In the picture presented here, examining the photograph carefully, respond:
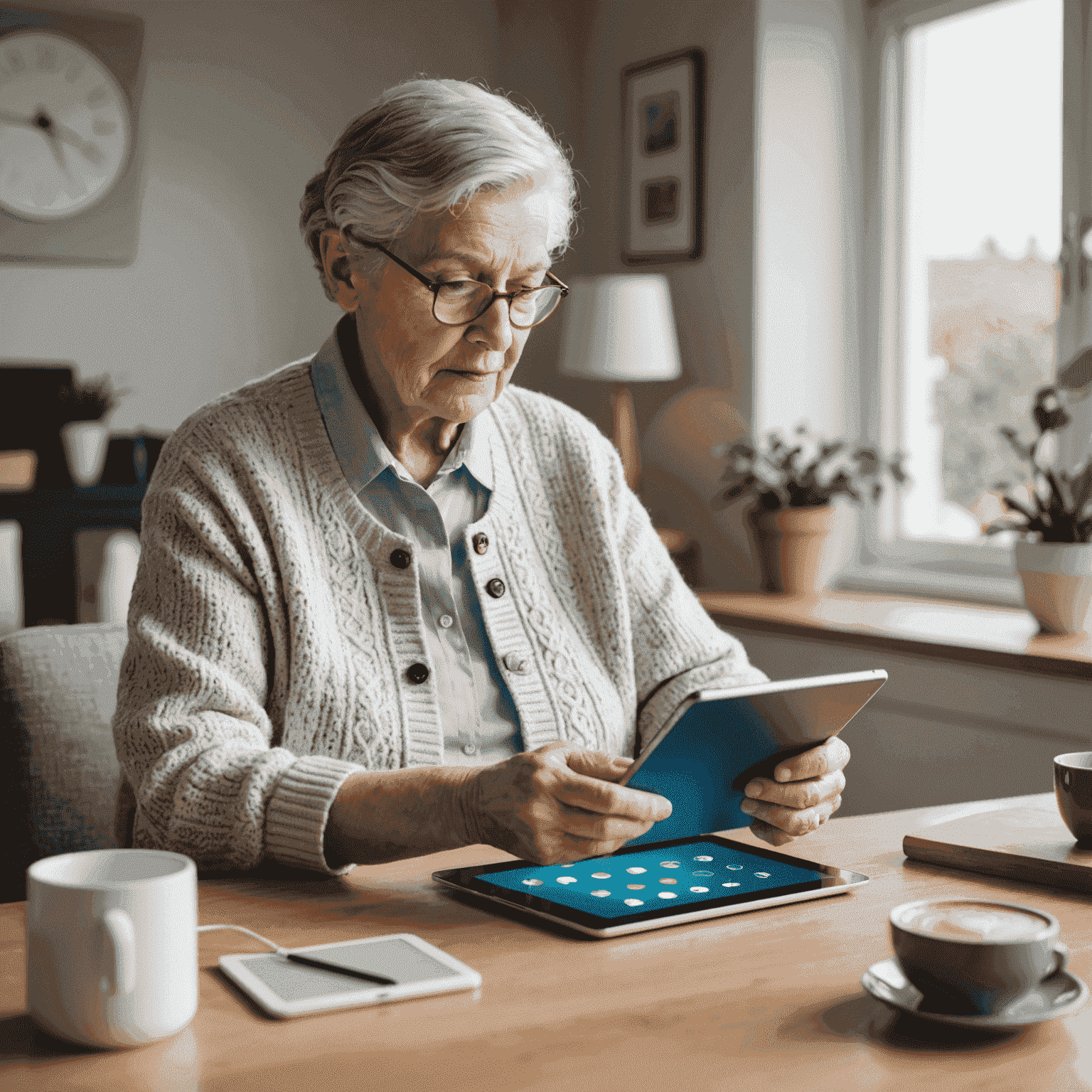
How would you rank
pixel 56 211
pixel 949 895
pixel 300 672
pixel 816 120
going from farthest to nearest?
pixel 56 211 < pixel 816 120 < pixel 300 672 < pixel 949 895

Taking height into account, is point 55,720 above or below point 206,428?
below

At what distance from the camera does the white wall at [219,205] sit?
12.2ft

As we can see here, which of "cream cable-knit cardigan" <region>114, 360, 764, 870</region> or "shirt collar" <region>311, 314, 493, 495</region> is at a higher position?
"shirt collar" <region>311, 314, 493, 495</region>

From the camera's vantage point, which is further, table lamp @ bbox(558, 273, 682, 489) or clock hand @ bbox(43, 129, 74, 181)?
clock hand @ bbox(43, 129, 74, 181)

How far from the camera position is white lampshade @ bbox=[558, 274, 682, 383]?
3332 millimetres

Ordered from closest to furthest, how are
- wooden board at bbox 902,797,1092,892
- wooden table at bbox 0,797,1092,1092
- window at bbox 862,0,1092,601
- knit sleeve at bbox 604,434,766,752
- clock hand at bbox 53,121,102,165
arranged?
wooden table at bbox 0,797,1092,1092, wooden board at bbox 902,797,1092,892, knit sleeve at bbox 604,434,766,752, window at bbox 862,0,1092,601, clock hand at bbox 53,121,102,165

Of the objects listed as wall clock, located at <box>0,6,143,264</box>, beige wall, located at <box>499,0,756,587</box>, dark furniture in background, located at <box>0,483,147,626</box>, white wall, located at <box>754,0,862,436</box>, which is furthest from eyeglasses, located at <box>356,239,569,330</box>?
wall clock, located at <box>0,6,143,264</box>

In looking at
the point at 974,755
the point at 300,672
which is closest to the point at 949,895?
the point at 300,672

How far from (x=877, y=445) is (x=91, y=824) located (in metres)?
2.44

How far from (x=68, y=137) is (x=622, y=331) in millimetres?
1630

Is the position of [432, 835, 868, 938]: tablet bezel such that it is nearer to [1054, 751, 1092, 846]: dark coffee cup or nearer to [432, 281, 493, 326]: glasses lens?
[1054, 751, 1092, 846]: dark coffee cup

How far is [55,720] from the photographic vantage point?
1385mm

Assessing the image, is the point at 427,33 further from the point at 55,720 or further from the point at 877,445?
the point at 55,720

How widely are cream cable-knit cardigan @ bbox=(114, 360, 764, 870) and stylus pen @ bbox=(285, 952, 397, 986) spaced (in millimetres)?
200
